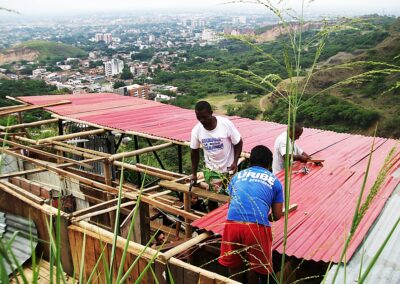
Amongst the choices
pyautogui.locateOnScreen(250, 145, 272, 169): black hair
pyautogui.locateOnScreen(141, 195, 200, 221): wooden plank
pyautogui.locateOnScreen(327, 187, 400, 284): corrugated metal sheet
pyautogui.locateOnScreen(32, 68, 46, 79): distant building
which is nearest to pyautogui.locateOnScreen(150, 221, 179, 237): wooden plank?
pyautogui.locateOnScreen(141, 195, 200, 221): wooden plank

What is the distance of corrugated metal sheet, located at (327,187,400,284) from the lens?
308cm

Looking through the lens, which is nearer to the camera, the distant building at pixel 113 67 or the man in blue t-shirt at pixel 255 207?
the man in blue t-shirt at pixel 255 207

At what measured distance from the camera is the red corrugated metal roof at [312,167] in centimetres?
375

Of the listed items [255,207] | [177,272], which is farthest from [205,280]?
[255,207]

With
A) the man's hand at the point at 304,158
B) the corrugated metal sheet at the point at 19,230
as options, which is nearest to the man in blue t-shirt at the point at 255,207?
the man's hand at the point at 304,158

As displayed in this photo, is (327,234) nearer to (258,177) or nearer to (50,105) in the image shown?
(258,177)

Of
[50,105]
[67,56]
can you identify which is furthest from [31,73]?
[50,105]

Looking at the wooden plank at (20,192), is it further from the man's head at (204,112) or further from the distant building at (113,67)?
the distant building at (113,67)

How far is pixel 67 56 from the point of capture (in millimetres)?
127000

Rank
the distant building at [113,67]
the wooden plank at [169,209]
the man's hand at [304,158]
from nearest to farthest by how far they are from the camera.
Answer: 1. the wooden plank at [169,209]
2. the man's hand at [304,158]
3. the distant building at [113,67]

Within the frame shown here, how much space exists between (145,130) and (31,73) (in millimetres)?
91559

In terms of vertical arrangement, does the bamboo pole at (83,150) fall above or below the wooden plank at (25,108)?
below

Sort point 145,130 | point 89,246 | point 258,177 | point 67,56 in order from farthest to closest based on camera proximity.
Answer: point 67,56 < point 145,130 < point 89,246 < point 258,177

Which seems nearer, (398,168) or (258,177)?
(258,177)
